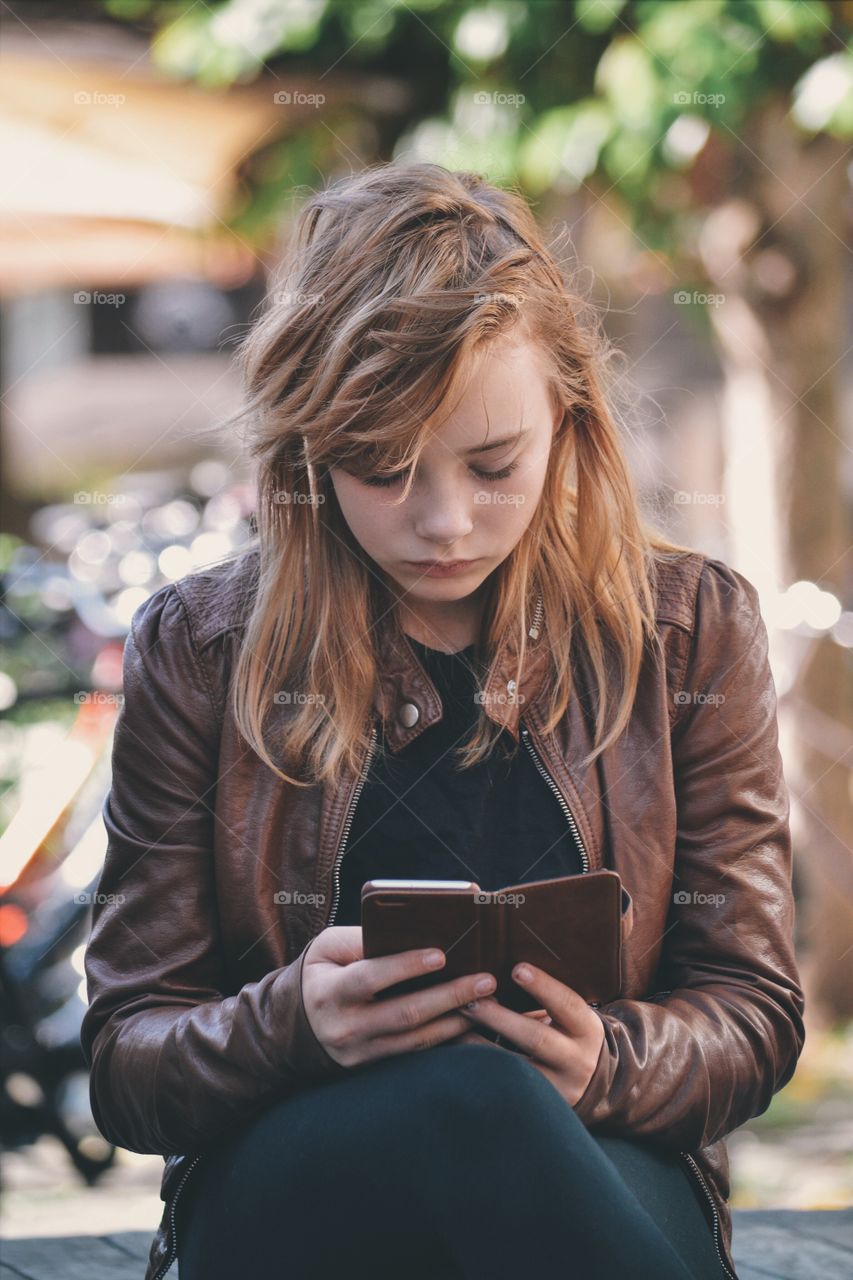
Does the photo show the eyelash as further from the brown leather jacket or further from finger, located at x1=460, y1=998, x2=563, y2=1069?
finger, located at x1=460, y1=998, x2=563, y2=1069

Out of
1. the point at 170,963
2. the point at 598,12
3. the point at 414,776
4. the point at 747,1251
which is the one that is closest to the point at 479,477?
the point at 414,776

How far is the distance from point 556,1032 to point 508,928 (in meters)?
0.15

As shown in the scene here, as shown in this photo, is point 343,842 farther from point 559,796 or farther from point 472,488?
point 472,488

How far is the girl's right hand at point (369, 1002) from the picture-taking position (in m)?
1.48

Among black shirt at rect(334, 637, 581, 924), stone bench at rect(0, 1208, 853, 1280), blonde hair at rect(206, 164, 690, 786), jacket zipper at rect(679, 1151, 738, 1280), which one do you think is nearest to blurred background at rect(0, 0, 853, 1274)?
stone bench at rect(0, 1208, 853, 1280)

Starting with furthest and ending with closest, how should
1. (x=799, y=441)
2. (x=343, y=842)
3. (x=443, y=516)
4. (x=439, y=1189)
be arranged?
(x=799, y=441) → (x=343, y=842) → (x=443, y=516) → (x=439, y=1189)

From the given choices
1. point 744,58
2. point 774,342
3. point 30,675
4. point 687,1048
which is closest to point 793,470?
point 774,342

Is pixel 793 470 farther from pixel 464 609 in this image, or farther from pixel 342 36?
pixel 464 609

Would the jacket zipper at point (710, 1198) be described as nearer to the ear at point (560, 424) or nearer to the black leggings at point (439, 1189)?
the black leggings at point (439, 1189)

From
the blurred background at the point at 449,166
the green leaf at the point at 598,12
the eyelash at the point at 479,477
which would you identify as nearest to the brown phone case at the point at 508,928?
the eyelash at the point at 479,477

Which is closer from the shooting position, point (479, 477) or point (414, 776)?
point (479, 477)

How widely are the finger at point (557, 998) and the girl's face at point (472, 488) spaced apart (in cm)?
47

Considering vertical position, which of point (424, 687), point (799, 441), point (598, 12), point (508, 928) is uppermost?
point (598, 12)

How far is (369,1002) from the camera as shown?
1532 millimetres
